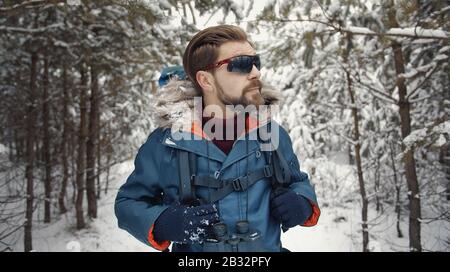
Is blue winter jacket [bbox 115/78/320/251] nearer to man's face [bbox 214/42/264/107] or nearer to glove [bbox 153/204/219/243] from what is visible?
glove [bbox 153/204/219/243]

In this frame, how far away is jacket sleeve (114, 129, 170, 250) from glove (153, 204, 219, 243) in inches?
2.3

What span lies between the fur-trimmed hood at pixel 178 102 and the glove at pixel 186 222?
52 centimetres

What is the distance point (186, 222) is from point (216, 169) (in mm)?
359

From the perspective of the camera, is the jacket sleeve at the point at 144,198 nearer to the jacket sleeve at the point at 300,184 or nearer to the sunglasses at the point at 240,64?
the sunglasses at the point at 240,64

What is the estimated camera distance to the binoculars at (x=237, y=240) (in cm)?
175

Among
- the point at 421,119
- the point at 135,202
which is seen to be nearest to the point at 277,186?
the point at 135,202

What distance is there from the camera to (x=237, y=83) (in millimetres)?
2104

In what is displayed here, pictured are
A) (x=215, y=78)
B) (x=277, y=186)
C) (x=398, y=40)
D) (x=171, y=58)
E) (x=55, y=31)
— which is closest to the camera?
(x=277, y=186)

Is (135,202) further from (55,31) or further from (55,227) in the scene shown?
(55,227)

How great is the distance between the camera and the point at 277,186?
79.4 inches

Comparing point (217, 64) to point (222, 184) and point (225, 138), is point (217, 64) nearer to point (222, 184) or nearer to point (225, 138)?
point (225, 138)

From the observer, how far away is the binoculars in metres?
1.75

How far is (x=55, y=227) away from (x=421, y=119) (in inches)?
534
